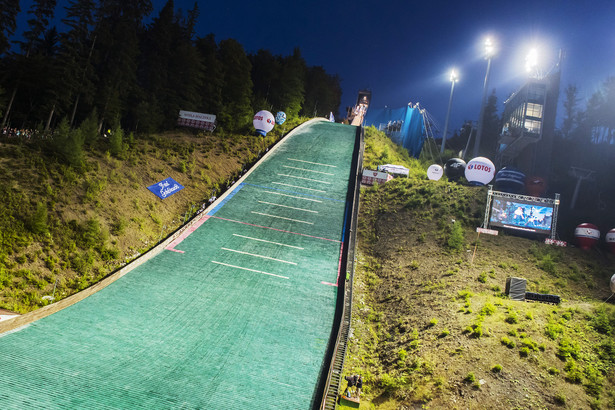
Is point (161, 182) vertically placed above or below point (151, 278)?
above

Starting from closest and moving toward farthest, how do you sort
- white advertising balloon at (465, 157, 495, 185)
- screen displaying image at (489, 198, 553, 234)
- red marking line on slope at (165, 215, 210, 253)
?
red marking line on slope at (165, 215, 210, 253)
screen displaying image at (489, 198, 553, 234)
white advertising balloon at (465, 157, 495, 185)

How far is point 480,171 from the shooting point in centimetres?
2708

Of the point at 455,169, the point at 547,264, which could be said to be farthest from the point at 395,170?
the point at 547,264

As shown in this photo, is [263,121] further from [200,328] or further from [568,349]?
[568,349]

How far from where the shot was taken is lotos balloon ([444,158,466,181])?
32297 millimetres

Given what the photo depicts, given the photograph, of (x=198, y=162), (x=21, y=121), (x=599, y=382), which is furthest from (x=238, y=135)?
(x=599, y=382)

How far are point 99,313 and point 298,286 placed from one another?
24.8ft

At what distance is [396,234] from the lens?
2248 centimetres

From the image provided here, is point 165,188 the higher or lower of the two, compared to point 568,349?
higher

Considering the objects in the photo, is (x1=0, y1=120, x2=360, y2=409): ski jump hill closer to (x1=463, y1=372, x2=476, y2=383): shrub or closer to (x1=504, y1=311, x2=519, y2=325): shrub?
(x1=463, y1=372, x2=476, y2=383): shrub

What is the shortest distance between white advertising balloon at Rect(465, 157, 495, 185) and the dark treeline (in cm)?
2129

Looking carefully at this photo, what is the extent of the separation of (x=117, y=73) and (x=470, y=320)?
3133 cm

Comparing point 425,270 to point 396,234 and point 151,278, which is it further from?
point 151,278

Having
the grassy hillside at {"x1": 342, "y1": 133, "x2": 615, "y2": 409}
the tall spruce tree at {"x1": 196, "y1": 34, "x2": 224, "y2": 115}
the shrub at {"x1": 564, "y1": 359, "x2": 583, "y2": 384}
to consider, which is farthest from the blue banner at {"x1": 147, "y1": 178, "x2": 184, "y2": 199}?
the shrub at {"x1": 564, "y1": 359, "x2": 583, "y2": 384}
